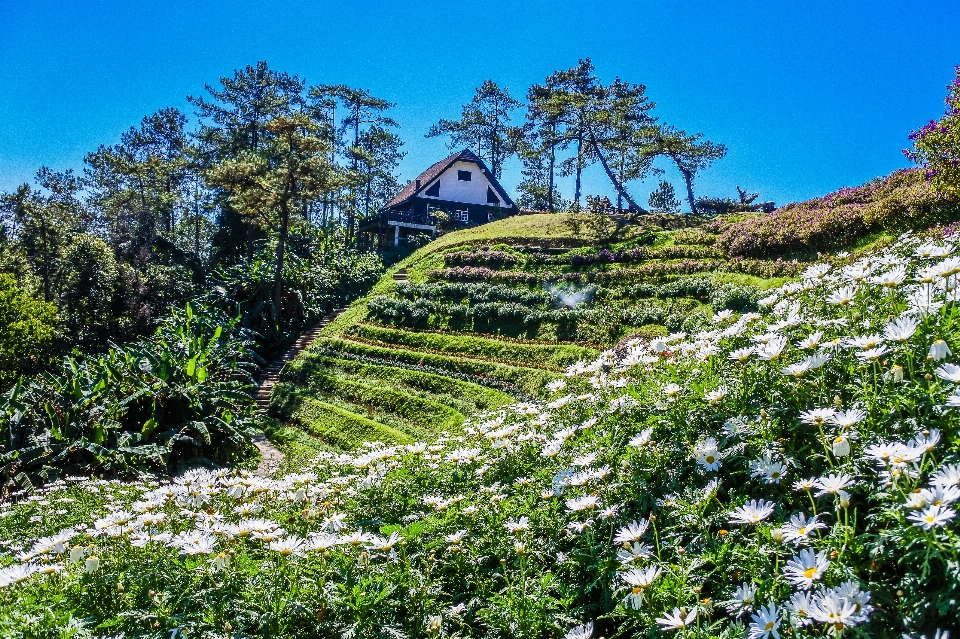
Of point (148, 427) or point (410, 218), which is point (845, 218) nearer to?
point (148, 427)

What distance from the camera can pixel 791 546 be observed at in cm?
210

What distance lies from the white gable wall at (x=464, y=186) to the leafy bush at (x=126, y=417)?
29.6 m

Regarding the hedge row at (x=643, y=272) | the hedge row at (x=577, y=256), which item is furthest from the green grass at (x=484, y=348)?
the hedge row at (x=577, y=256)

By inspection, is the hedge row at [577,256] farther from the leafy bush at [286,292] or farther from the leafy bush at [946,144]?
the leafy bush at [946,144]

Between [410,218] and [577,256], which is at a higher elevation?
[410,218]

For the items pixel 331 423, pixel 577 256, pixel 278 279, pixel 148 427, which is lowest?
pixel 331 423

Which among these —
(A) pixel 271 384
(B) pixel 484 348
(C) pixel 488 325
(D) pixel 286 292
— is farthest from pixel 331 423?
(D) pixel 286 292

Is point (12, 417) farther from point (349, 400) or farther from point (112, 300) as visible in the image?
point (112, 300)

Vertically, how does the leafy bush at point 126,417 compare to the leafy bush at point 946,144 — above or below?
below

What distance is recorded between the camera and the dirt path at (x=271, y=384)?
1092 cm

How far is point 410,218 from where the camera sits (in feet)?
123

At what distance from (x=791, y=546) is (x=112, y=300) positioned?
21.5 metres

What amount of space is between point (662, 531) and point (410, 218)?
36.0 metres

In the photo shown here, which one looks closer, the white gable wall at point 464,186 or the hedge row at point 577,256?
the hedge row at point 577,256
